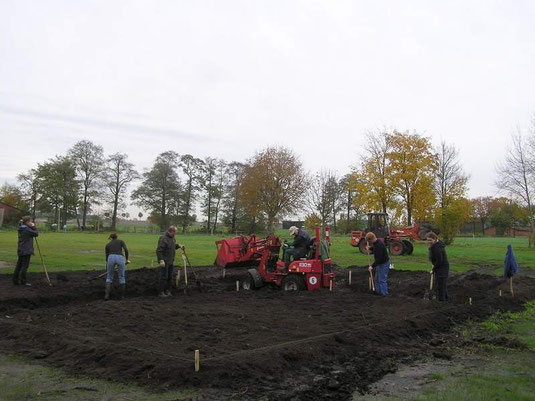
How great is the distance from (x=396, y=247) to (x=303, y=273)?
14613mm

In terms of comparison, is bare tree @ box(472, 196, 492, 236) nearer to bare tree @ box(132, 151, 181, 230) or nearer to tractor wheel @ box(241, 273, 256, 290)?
bare tree @ box(132, 151, 181, 230)

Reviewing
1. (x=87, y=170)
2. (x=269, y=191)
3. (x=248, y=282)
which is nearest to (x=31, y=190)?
(x=87, y=170)

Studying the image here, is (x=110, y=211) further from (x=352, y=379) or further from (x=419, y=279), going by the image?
(x=352, y=379)

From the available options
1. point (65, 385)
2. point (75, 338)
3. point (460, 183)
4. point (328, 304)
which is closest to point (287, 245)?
point (328, 304)

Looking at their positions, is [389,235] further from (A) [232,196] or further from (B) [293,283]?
(A) [232,196]

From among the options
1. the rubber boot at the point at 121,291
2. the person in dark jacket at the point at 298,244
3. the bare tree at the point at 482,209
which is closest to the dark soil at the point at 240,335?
the rubber boot at the point at 121,291

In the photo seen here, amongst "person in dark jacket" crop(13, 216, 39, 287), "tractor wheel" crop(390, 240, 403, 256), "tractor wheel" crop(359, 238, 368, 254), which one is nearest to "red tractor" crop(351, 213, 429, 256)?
"tractor wheel" crop(390, 240, 403, 256)

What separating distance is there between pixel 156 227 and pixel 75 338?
236 feet

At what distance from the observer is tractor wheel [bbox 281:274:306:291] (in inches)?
514

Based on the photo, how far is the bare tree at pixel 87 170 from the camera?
69125mm

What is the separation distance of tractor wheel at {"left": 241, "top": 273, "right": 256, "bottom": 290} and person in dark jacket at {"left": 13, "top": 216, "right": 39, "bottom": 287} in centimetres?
564

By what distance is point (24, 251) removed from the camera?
12.4 m

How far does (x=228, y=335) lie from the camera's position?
24.6 ft

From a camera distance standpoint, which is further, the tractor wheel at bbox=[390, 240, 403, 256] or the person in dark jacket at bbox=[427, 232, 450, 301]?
the tractor wheel at bbox=[390, 240, 403, 256]
